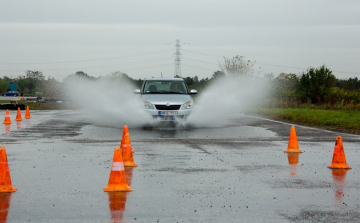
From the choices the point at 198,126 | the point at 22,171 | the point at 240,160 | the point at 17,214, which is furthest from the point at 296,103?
the point at 17,214

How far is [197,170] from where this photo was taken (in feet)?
30.3

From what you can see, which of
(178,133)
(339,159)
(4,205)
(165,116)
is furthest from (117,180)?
(165,116)

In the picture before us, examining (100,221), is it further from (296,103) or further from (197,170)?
(296,103)

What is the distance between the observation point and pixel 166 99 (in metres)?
18.8

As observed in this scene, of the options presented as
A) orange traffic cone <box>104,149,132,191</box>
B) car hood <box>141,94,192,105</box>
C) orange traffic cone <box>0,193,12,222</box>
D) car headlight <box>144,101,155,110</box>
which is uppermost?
car hood <box>141,94,192,105</box>

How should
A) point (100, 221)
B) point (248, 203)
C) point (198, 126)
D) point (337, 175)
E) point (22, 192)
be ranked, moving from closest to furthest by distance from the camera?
point (100, 221) → point (248, 203) → point (22, 192) → point (337, 175) → point (198, 126)

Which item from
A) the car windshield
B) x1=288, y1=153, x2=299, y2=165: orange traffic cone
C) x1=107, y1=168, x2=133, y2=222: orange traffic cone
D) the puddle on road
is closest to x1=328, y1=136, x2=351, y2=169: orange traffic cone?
x1=288, y1=153, x2=299, y2=165: orange traffic cone

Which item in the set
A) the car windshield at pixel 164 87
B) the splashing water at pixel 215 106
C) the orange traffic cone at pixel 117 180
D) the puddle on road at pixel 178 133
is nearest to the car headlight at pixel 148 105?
the puddle on road at pixel 178 133

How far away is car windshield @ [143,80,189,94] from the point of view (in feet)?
65.6

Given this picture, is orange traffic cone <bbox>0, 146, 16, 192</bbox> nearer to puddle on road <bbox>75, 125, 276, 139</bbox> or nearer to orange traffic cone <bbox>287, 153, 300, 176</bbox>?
orange traffic cone <bbox>287, 153, 300, 176</bbox>

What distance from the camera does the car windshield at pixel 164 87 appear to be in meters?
20.0

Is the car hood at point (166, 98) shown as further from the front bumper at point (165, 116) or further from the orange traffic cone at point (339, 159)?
the orange traffic cone at point (339, 159)

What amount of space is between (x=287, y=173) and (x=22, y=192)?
4.43m

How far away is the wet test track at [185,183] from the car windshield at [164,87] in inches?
222
